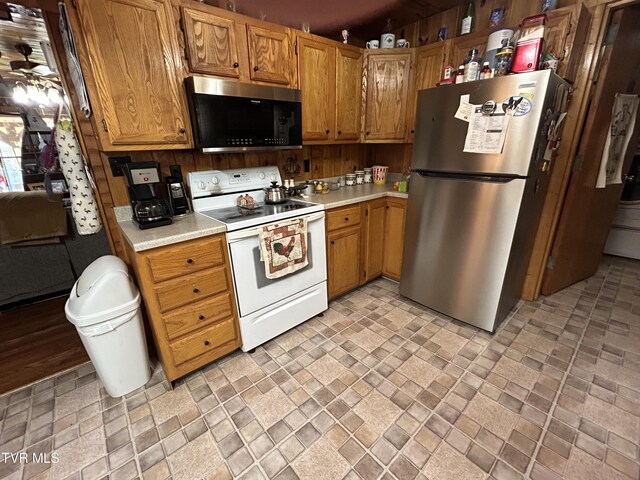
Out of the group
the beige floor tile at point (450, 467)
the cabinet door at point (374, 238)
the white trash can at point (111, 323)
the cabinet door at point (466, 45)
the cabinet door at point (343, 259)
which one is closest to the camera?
the beige floor tile at point (450, 467)

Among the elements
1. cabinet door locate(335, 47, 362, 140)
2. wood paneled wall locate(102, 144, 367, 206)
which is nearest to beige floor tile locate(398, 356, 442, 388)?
wood paneled wall locate(102, 144, 367, 206)

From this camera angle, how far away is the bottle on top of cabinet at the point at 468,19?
2174mm

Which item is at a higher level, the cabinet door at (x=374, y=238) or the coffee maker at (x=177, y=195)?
the coffee maker at (x=177, y=195)

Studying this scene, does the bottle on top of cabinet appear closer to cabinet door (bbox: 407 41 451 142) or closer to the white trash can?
cabinet door (bbox: 407 41 451 142)

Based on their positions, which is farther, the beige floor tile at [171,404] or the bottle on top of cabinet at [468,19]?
the bottle on top of cabinet at [468,19]

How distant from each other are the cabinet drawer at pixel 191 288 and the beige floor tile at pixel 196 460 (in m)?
0.68

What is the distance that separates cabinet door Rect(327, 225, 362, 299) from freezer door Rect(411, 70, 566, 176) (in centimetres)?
78

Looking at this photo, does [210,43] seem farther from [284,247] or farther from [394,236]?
[394,236]

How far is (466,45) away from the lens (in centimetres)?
220

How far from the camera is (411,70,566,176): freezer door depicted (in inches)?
59.3

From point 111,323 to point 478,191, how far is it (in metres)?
2.32

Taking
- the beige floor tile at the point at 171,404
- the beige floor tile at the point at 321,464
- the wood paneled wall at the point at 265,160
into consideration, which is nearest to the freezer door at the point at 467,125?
the wood paneled wall at the point at 265,160

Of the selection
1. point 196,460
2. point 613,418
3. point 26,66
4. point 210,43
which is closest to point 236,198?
point 210,43

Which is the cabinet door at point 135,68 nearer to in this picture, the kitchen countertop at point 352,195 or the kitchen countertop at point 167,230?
the kitchen countertop at point 167,230
